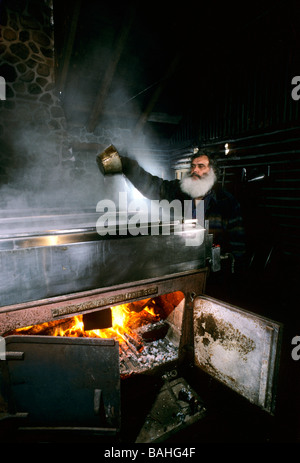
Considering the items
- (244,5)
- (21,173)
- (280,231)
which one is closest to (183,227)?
(280,231)

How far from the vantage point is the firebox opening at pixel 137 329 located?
9.99 ft

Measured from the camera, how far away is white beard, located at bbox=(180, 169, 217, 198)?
158 inches

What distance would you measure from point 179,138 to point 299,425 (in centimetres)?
722

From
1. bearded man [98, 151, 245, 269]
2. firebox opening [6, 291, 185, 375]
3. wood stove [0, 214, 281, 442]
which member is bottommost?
firebox opening [6, 291, 185, 375]

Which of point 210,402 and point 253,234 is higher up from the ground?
point 253,234

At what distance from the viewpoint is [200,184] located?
13.2 feet

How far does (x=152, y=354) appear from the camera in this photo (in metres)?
3.33

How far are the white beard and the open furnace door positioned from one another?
2.03 metres

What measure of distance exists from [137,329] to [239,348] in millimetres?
1990

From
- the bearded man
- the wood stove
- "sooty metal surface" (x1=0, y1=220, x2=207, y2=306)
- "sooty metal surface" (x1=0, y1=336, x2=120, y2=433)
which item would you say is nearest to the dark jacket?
the bearded man

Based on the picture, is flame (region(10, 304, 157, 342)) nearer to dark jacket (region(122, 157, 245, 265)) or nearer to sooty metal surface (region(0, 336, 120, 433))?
sooty metal surface (region(0, 336, 120, 433))

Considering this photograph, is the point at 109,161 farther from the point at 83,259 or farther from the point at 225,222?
the point at 225,222

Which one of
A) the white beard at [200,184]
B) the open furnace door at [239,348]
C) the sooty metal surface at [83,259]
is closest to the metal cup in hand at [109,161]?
the sooty metal surface at [83,259]
